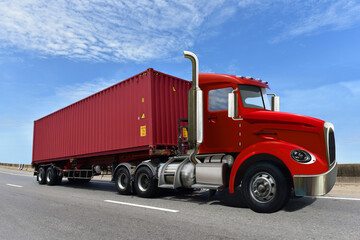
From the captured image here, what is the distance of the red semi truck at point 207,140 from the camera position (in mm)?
5840

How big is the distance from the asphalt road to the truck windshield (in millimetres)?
2396

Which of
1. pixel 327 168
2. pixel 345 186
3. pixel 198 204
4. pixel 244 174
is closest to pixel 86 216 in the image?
pixel 198 204

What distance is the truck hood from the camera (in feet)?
19.8

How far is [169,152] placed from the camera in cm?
921

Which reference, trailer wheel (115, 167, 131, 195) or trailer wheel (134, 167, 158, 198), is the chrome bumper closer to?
trailer wheel (134, 167, 158, 198)

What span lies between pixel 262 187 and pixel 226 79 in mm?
2743

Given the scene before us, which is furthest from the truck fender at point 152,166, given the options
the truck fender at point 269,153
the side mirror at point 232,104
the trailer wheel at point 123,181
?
the side mirror at point 232,104

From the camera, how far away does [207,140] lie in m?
7.37

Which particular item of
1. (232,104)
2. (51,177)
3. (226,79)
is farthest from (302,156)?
(51,177)

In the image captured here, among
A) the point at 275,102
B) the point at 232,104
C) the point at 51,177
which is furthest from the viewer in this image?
the point at 51,177

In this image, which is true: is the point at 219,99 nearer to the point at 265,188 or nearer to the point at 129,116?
the point at 265,188

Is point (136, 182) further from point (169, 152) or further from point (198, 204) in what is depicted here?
point (198, 204)

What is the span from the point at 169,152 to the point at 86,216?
3635 millimetres

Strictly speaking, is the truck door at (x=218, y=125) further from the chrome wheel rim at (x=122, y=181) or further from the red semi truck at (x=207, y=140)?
the chrome wheel rim at (x=122, y=181)
